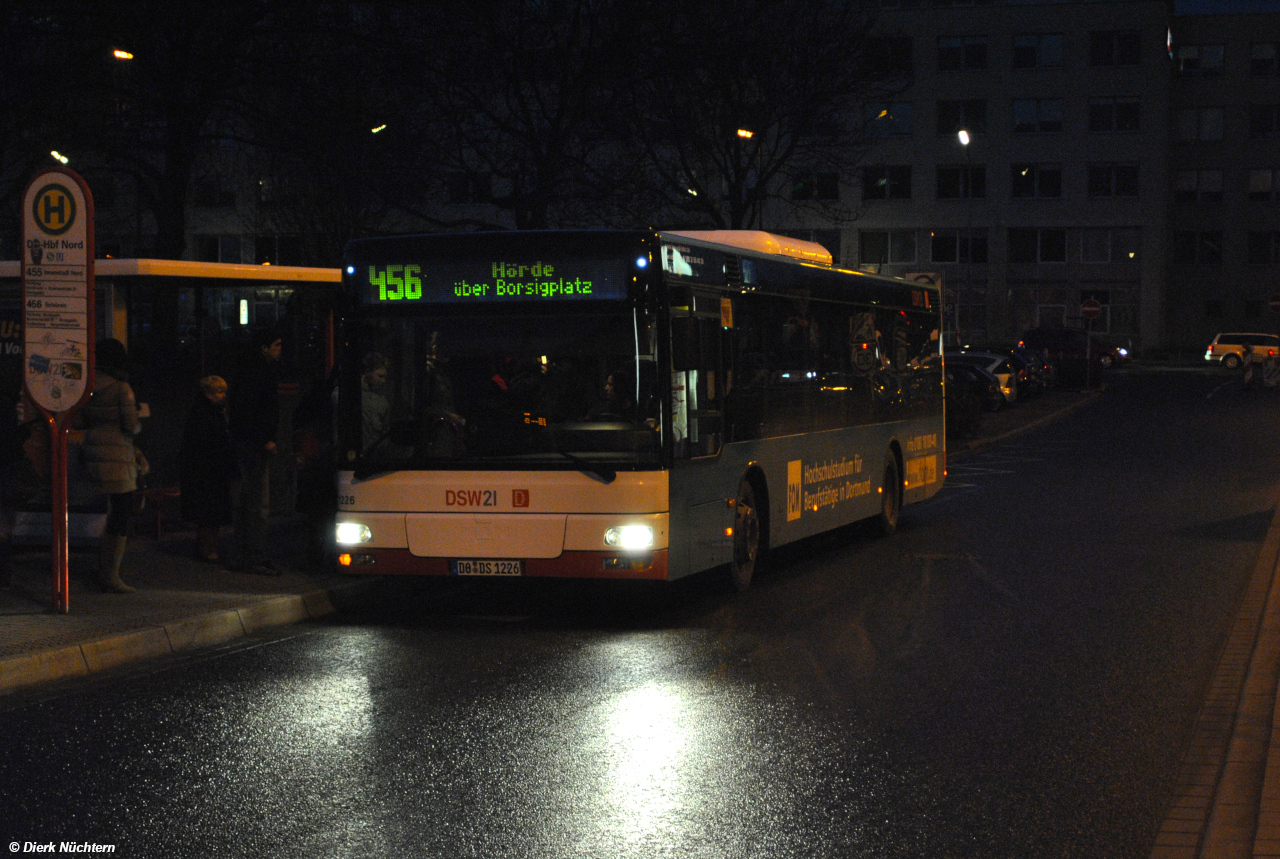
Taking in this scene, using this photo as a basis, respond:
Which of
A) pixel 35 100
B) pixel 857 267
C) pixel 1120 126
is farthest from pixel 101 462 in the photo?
pixel 1120 126

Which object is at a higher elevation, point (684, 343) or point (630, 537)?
point (684, 343)

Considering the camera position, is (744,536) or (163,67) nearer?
(744,536)

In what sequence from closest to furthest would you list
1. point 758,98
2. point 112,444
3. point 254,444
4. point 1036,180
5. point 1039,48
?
1. point 112,444
2. point 254,444
3. point 758,98
4. point 1039,48
5. point 1036,180

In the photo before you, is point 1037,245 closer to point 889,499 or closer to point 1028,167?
point 1028,167

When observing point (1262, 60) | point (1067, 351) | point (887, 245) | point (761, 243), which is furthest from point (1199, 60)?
point (761, 243)

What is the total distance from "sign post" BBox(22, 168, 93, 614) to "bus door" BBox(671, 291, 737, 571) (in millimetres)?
3707

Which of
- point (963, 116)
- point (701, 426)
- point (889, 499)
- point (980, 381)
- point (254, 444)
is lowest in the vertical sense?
point (889, 499)

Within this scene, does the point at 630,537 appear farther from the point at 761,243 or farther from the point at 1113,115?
the point at 1113,115

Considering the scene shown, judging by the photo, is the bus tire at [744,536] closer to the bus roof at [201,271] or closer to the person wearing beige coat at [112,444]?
the person wearing beige coat at [112,444]

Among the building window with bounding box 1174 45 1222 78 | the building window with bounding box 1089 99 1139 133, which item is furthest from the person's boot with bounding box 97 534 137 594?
the building window with bounding box 1174 45 1222 78

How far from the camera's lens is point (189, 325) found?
54.6ft

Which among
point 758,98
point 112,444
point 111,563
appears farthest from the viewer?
point 758,98

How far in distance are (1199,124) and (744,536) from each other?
8869 cm

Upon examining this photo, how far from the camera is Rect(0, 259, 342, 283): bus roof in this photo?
16.0m
